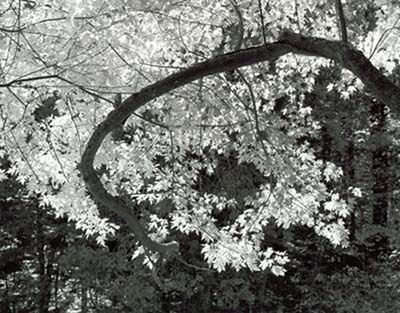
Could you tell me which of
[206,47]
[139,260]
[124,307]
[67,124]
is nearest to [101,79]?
[67,124]

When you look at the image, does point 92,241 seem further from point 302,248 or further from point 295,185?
point 295,185

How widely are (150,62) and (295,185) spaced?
1733 mm

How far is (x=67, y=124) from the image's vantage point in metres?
4.30

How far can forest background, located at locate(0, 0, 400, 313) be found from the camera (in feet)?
10.5

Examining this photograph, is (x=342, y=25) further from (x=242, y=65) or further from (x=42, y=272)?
(x=42, y=272)

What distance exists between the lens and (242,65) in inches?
94.0

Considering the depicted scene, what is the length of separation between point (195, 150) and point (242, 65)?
2066 millimetres

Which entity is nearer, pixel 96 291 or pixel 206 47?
pixel 206 47

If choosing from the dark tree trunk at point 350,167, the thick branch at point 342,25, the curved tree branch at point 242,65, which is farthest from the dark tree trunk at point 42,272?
the thick branch at point 342,25

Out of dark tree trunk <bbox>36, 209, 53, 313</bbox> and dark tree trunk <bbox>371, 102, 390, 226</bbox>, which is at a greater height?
dark tree trunk <bbox>371, 102, 390, 226</bbox>

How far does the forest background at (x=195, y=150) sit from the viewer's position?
10.5ft

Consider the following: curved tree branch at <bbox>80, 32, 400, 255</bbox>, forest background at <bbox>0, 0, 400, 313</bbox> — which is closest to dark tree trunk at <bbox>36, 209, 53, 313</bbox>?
forest background at <bbox>0, 0, 400, 313</bbox>

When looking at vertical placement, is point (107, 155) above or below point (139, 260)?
below

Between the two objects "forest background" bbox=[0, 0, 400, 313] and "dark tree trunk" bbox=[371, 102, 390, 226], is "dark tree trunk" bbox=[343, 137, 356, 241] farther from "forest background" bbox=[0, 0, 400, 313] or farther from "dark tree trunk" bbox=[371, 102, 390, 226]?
"dark tree trunk" bbox=[371, 102, 390, 226]
